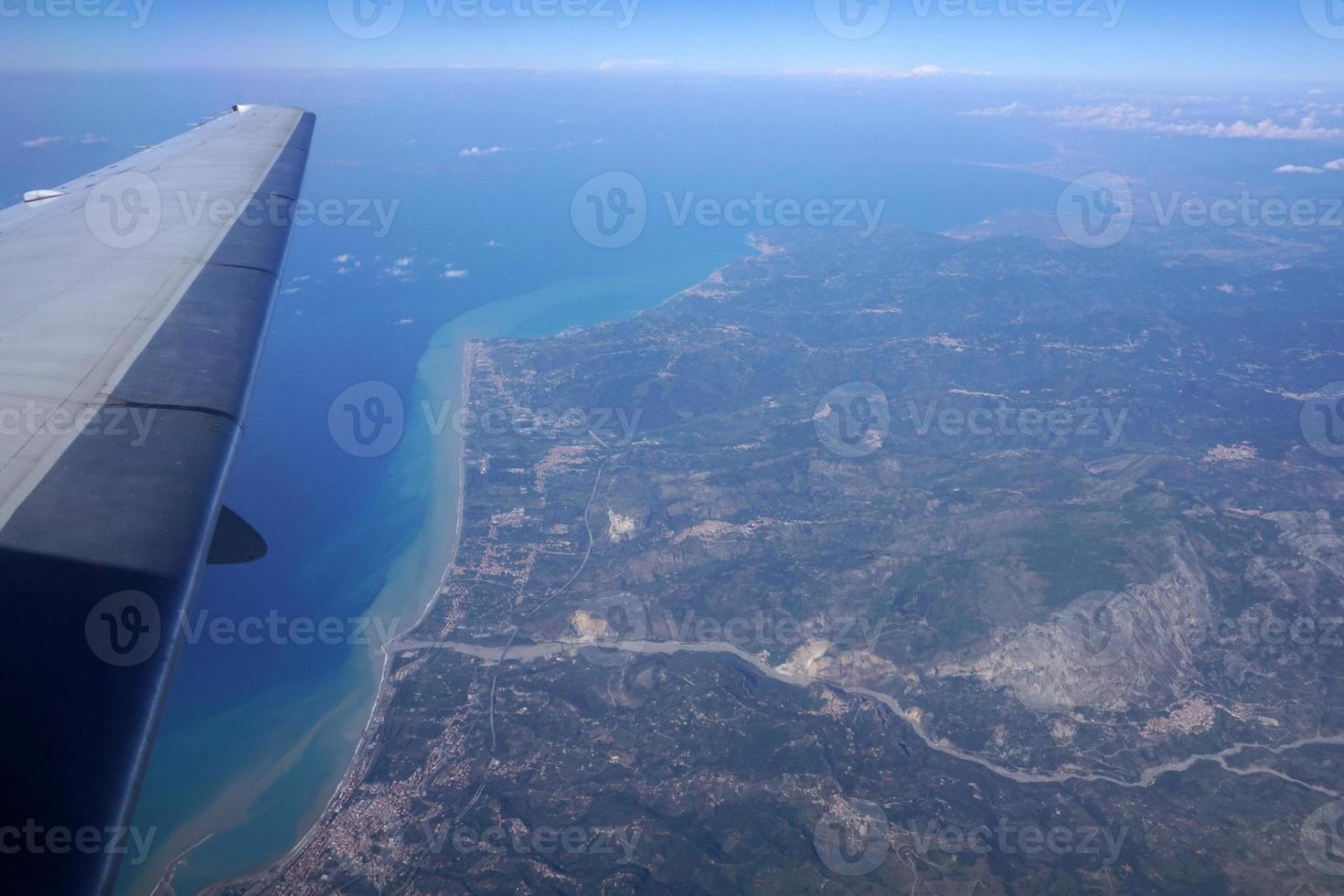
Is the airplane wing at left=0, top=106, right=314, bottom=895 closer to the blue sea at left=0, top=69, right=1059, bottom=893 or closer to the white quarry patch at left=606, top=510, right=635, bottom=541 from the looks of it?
the blue sea at left=0, top=69, right=1059, bottom=893

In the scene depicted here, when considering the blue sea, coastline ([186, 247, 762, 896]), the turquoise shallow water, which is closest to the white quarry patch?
coastline ([186, 247, 762, 896])

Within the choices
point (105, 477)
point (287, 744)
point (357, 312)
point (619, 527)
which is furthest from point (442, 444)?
point (105, 477)

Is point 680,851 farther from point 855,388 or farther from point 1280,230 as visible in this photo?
point 1280,230

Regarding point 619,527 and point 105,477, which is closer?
point 105,477

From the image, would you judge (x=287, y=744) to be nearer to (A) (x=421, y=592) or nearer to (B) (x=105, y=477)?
(A) (x=421, y=592)

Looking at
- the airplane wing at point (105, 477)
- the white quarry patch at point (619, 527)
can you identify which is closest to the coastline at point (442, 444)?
the white quarry patch at point (619, 527)

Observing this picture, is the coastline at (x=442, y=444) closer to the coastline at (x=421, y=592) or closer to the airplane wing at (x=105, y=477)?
the coastline at (x=421, y=592)
